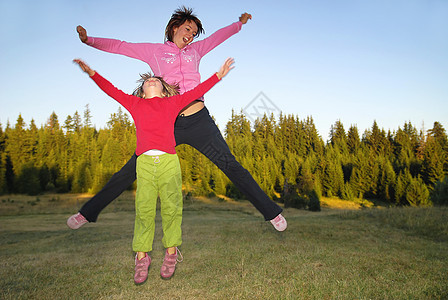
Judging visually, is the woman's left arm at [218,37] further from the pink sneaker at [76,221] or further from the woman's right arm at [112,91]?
the pink sneaker at [76,221]

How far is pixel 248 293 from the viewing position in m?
4.79

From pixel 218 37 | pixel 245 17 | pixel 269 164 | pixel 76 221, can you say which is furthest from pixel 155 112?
pixel 269 164

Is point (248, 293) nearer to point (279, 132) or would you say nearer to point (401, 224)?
point (401, 224)

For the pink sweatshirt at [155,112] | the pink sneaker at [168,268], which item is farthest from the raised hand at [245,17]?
the pink sneaker at [168,268]

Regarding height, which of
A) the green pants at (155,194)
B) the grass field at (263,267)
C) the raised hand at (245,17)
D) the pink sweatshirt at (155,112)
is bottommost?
the grass field at (263,267)

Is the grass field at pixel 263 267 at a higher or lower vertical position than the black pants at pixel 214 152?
lower

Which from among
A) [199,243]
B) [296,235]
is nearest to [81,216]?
[199,243]

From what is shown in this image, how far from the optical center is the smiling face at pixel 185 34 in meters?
3.73

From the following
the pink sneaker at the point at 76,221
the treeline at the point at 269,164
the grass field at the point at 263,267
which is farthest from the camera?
the treeline at the point at 269,164

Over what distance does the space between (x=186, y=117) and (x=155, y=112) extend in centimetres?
54

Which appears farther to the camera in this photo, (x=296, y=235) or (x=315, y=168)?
(x=315, y=168)

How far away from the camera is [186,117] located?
3561 millimetres

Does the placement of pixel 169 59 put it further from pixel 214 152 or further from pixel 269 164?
pixel 269 164

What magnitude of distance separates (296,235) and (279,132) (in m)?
65.9
